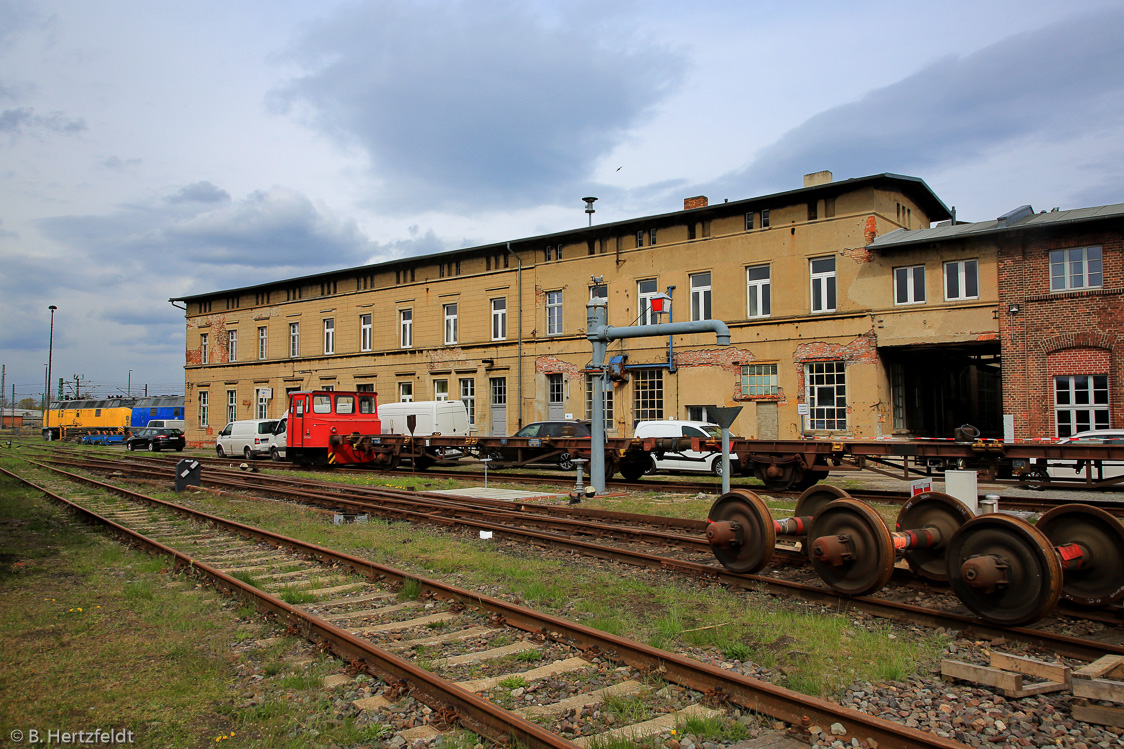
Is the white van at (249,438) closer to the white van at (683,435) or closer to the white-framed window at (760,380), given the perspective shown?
the white van at (683,435)

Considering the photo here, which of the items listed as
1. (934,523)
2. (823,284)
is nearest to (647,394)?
(823,284)

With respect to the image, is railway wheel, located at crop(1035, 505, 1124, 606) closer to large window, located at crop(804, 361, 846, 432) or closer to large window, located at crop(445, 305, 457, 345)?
large window, located at crop(804, 361, 846, 432)

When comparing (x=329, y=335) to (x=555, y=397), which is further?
(x=329, y=335)

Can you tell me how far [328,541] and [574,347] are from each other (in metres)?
20.2

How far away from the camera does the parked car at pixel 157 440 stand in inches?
1646

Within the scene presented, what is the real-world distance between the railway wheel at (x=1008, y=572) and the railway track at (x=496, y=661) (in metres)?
2.19

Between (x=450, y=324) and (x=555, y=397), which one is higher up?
(x=450, y=324)

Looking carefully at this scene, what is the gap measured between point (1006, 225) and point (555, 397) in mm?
17021

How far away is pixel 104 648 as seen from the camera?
5.52 m

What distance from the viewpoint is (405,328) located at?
35.8 metres

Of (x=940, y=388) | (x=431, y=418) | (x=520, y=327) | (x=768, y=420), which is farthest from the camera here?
(x=520, y=327)

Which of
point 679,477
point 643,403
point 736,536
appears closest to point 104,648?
point 736,536

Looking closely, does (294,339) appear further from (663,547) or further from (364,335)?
(663,547)

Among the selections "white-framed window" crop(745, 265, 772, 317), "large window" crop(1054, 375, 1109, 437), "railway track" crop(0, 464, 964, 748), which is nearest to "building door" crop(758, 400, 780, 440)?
"white-framed window" crop(745, 265, 772, 317)
